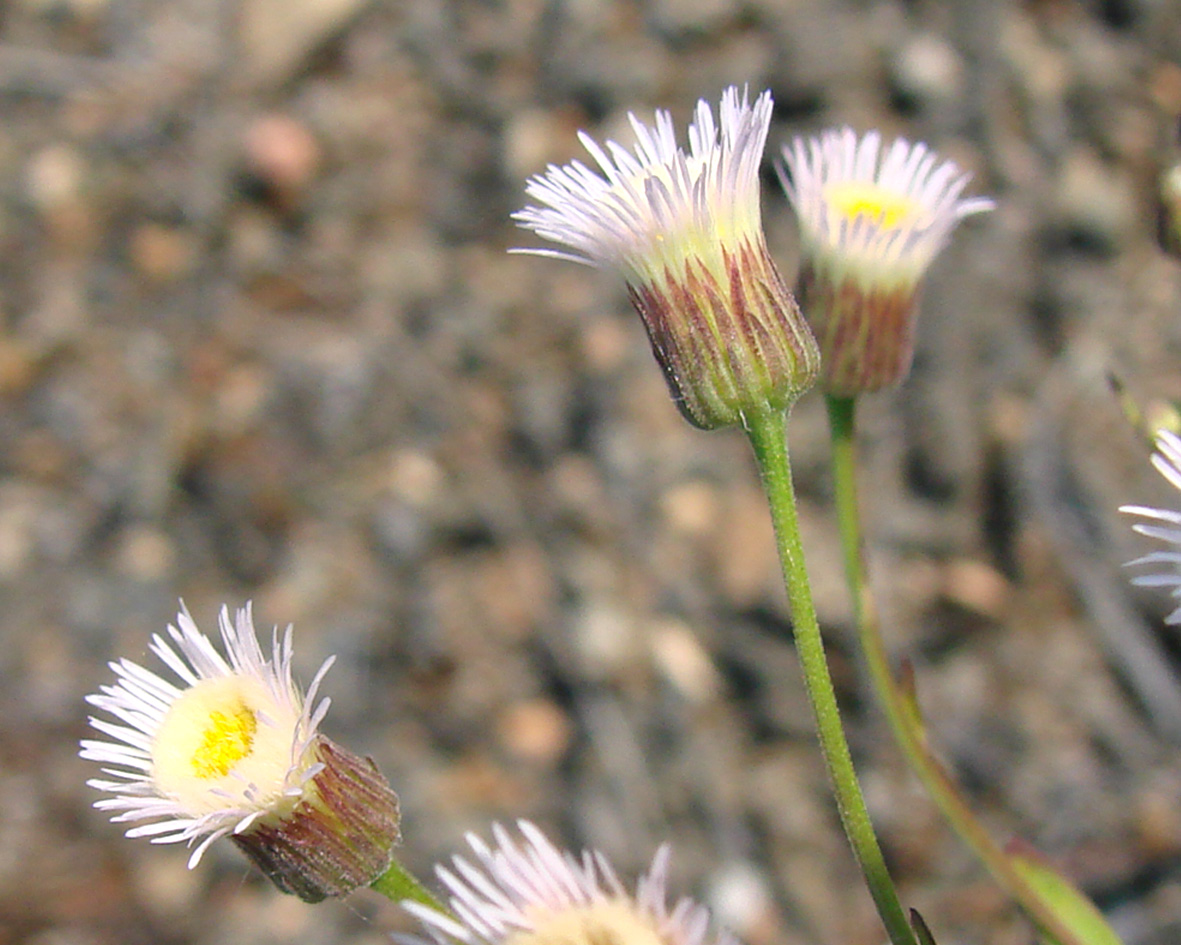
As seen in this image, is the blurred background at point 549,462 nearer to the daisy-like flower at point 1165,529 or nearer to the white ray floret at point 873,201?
the white ray floret at point 873,201

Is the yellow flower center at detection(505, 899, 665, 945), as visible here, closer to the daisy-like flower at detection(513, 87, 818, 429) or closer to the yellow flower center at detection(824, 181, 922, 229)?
the daisy-like flower at detection(513, 87, 818, 429)

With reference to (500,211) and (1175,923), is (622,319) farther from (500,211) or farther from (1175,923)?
(1175,923)

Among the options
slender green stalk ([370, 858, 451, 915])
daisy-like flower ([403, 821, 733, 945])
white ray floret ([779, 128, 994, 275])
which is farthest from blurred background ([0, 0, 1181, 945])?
daisy-like flower ([403, 821, 733, 945])

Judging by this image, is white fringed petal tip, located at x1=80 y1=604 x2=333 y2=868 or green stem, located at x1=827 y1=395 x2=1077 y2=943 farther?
green stem, located at x1=827 y1=395 x2=1077 y2=943

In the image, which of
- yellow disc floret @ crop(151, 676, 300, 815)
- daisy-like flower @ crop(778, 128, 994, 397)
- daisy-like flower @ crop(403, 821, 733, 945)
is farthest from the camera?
daisy-like flower @ crop(778, 128, 994, 397)

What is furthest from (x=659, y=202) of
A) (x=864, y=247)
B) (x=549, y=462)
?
(x=549, y=462)

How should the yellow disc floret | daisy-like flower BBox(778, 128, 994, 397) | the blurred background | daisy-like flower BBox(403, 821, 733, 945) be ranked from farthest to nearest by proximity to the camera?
the blurred background → daisy-like flower BBox(778, 128, 994, 397) → the yellow disc floret → daisy-like flower BBox(403, 821, 733, 945)

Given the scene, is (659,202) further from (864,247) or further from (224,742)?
(224,742)
